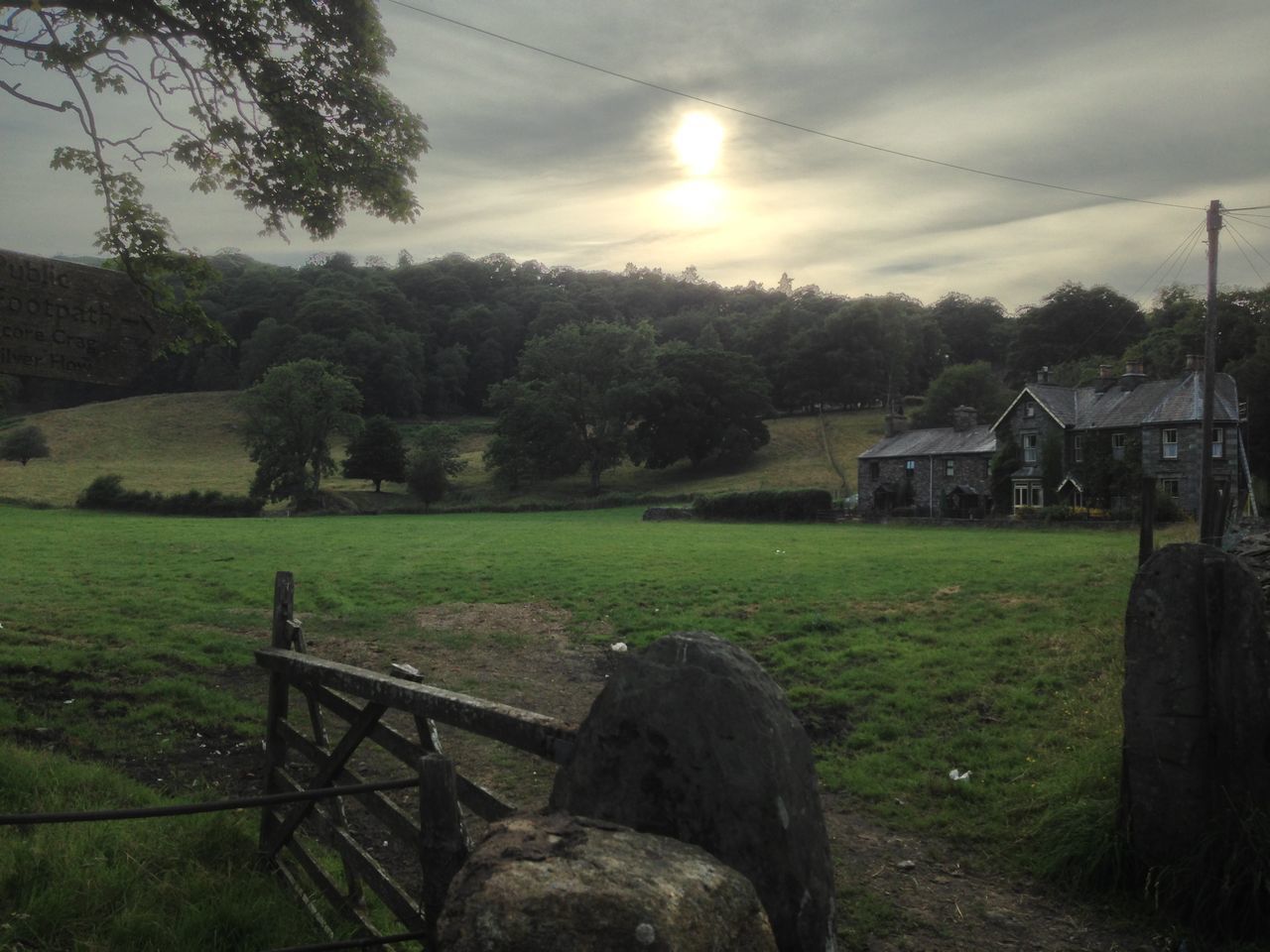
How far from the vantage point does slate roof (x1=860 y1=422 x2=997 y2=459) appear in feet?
207

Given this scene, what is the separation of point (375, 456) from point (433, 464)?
9330 mm

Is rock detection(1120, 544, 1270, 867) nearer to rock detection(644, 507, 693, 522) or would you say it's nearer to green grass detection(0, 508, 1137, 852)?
green grass detection(0, 508, 1137, 852)

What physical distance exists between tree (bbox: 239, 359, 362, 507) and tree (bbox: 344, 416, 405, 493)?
3888mm

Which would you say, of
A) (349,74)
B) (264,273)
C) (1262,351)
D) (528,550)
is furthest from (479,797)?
(264,273)

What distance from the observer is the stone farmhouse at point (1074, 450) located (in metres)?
51.2

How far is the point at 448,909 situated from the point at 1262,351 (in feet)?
260

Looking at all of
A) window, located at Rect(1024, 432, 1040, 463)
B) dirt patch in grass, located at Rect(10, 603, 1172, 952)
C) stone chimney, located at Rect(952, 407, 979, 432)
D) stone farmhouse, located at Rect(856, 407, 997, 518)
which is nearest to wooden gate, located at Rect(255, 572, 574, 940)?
dirt patch in grass, located at Rect(10, 603, 1172, 952)

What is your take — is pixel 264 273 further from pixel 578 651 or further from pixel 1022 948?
pixel 1022 948

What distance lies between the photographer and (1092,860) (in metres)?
6.14

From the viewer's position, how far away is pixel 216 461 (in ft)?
295

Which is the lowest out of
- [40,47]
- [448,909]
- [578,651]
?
[578,651]

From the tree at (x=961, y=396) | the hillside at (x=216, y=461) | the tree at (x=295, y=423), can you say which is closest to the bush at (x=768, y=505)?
the hillside at (x=216, y=461)

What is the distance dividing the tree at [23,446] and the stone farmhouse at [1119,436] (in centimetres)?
7965

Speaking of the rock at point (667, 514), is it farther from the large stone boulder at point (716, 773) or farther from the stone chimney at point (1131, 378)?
the large stone boulder at point (716, 773)
